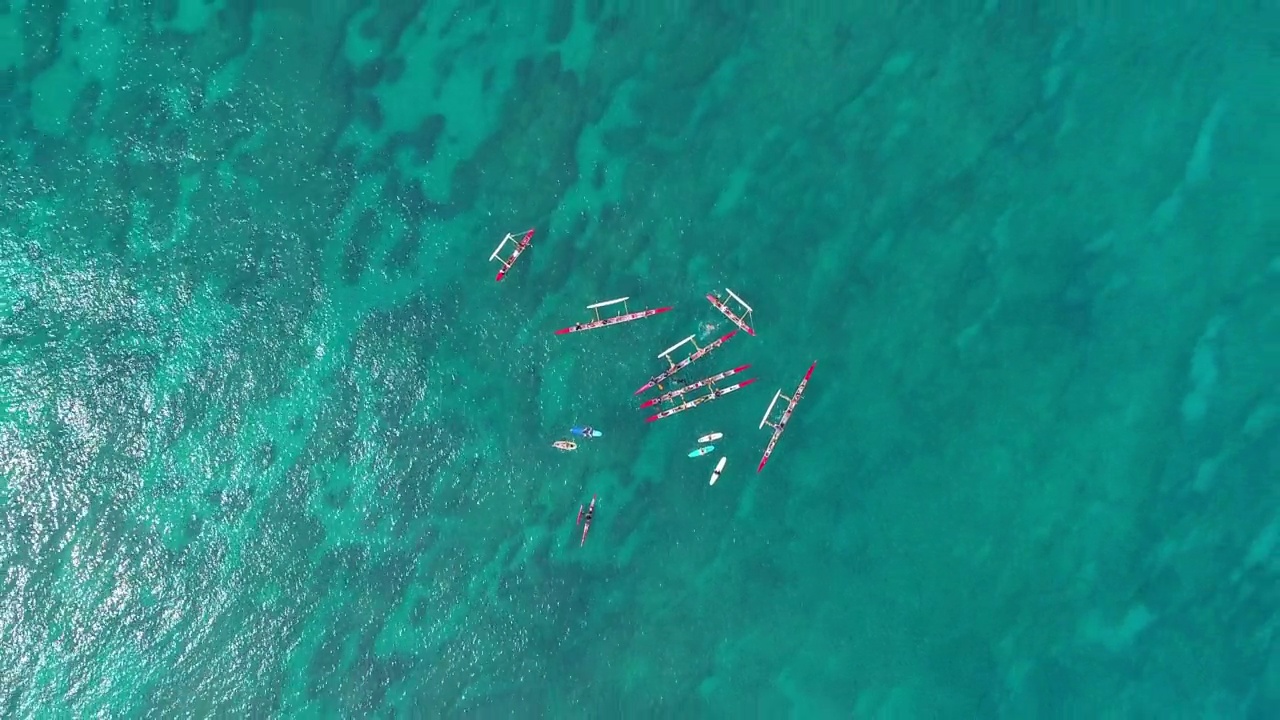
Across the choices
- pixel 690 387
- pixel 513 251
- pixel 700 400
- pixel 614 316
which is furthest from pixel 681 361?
pixel 513 251

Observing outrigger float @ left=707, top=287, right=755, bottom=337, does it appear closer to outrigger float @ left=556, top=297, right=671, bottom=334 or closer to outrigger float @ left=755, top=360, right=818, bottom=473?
outrigger float @ left=556, top=297, right=671, bottom=334

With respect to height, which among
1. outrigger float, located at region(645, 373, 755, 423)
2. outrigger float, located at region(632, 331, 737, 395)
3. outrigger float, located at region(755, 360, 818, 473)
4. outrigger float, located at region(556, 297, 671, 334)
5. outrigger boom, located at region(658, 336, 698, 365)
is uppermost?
outrigger float, located at region(556, 297, 671, 334)

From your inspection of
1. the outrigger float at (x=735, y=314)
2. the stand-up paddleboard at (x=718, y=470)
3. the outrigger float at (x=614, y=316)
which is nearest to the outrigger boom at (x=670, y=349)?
the outrigger float at (x=614, y=316)

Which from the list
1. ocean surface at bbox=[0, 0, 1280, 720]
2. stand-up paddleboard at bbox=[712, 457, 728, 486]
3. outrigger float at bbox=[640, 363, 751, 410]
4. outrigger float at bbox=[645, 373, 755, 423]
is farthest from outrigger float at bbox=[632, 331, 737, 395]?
stand-up paddleboard at bbox=[712, 457, 728, 486]

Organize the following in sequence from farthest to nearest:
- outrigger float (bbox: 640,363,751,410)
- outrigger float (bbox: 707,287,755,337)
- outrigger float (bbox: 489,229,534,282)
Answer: outrigger float (bbox: 489,229,534,282) < outrigger float (bbox: 640,363,751,410) < outrigger float (bbox: 707,287,755,337)

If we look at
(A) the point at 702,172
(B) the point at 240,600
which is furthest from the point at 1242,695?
(B) the point at 240,600

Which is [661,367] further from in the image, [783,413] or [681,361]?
[783,413]
